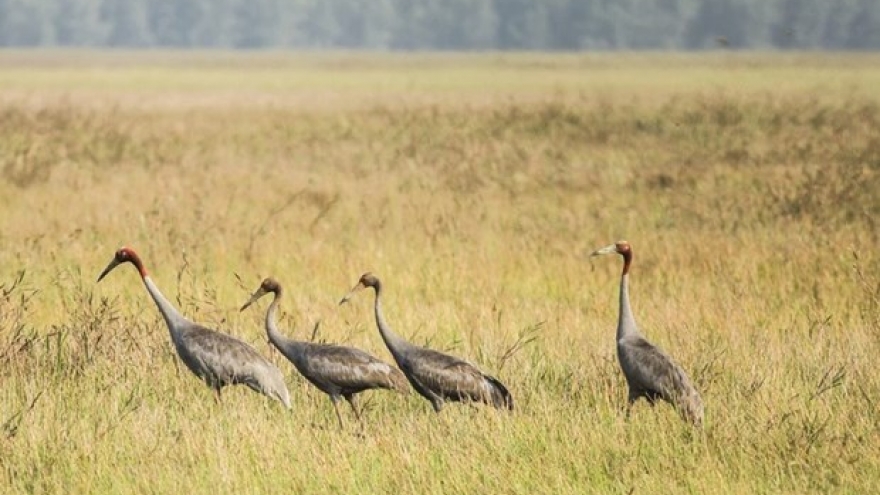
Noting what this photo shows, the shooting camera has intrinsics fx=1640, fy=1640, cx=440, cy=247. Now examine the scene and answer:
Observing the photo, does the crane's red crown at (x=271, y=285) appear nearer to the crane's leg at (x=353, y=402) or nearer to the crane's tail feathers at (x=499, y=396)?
the crane's leg at (x=353, y=402)

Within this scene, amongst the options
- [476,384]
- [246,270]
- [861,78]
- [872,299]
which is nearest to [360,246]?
[246,270]

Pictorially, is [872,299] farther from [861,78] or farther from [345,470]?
[861,78]

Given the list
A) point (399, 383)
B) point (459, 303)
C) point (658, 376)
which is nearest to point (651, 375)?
point (658, 376)

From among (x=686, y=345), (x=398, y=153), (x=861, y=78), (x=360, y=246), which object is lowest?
(x=861, y=78)

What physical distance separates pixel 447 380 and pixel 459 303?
462cm

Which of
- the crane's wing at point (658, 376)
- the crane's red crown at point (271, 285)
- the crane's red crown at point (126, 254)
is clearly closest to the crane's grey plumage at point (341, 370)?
the crane's red crown at point (271, 285)

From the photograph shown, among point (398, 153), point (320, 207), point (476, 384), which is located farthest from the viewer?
point (398, 153)

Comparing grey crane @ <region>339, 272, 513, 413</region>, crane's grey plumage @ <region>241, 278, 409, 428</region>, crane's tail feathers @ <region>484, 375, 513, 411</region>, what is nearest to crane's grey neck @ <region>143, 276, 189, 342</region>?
crane's grey plumage @ <region>241, 278, 409, 428</region>

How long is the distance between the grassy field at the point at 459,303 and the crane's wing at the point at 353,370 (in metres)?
0.24

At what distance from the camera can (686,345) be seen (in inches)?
401

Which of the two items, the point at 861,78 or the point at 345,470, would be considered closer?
the point at 345,470

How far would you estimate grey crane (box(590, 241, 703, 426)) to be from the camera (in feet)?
26.7

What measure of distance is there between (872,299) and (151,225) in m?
7.95

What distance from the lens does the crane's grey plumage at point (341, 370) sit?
27.5ft
